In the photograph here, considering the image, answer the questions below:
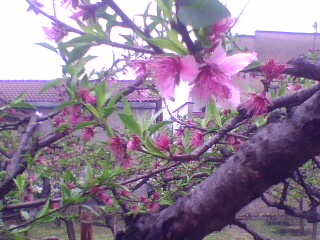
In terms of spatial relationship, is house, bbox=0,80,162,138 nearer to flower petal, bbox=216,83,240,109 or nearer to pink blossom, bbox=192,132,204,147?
pink blossom, bbox=192,132,204,147

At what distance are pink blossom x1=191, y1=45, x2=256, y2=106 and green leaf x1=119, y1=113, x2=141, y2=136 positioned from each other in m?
0.28

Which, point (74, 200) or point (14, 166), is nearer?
point (74, 200)

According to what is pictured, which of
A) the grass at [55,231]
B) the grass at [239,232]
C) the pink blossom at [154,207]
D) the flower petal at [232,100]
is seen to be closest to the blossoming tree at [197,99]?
the flower petal at [232,100]

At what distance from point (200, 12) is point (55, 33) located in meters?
0.52

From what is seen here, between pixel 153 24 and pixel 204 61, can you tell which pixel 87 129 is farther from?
pixel 204 61

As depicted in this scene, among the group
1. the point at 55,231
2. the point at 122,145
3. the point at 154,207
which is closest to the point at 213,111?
the point at 122,145

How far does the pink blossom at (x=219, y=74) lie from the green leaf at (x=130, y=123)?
0.28 meters

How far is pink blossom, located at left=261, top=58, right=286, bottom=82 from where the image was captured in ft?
2.67

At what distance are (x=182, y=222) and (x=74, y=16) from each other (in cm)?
51

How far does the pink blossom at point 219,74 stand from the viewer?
24.7 inches

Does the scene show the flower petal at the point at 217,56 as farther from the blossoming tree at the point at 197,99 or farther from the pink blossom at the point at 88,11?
the pink blossom at the point at 88,11

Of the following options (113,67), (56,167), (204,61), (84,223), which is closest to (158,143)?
(204,61)

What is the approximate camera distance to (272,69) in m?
0.82

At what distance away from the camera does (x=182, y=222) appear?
1058 millimetres
